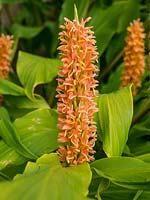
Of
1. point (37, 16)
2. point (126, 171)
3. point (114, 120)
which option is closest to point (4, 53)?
point (114, 120)

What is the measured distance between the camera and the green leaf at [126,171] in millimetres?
787

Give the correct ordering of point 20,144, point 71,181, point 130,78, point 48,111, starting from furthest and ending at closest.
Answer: point 130,78, point 48,111, point 20,144, point 71,181

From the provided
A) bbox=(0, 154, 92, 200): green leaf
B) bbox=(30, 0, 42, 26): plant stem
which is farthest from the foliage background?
bbox=(30, 0, 42, 26): plant stem

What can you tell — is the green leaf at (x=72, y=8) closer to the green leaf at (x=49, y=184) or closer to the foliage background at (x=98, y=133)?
the foliage background at (x=98, y=133)

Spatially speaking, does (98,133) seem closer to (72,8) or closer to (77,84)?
(77,84)

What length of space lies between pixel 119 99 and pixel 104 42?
517 mm

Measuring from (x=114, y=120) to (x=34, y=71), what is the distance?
0.40m

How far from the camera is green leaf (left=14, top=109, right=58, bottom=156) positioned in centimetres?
96

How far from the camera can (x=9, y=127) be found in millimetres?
912

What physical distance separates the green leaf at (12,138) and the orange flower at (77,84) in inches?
A: 5.0

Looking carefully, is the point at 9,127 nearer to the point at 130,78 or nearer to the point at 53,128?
the point at 53,128

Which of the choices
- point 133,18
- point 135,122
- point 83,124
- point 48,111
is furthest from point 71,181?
point 133,18

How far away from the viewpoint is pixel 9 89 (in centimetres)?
115

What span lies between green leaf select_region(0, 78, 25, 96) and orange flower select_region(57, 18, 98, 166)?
13.6 inches
